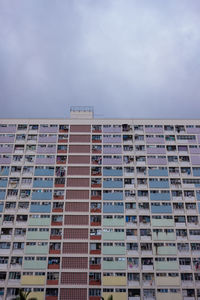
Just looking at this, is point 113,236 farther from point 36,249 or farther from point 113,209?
point 36,249

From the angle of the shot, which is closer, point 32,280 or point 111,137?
point 32,280

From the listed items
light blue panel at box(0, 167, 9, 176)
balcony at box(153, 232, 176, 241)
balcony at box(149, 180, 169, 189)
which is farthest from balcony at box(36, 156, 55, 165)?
balcony at box(153, 232, 176, 241)

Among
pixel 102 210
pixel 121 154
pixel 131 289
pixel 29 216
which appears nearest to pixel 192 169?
pixel 121 154

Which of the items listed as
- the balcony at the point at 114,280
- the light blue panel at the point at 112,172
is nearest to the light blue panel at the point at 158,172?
the light blue panel at the point at 112,172

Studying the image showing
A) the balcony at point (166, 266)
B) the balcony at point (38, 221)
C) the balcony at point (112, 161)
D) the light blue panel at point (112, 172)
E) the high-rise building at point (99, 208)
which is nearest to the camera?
the high-rise building at point (99, 208)

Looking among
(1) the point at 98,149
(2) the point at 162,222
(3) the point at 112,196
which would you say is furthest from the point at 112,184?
(2) the point at 162,222

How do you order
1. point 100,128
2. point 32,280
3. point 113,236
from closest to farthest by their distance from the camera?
point 32,280 < point 113,236 < point 100,128

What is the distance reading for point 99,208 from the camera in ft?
124

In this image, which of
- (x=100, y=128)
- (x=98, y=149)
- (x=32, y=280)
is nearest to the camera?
(x=32, y=280)

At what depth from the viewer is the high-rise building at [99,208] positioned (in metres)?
33.3

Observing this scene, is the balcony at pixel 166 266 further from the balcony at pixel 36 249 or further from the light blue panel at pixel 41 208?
the light blue panel at pixel 41 208

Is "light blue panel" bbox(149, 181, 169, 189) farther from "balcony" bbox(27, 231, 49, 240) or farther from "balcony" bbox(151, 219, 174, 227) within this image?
"balcony" bbox(27, 231, 49, 240)

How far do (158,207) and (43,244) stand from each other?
57.6ft

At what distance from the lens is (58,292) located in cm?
3266
